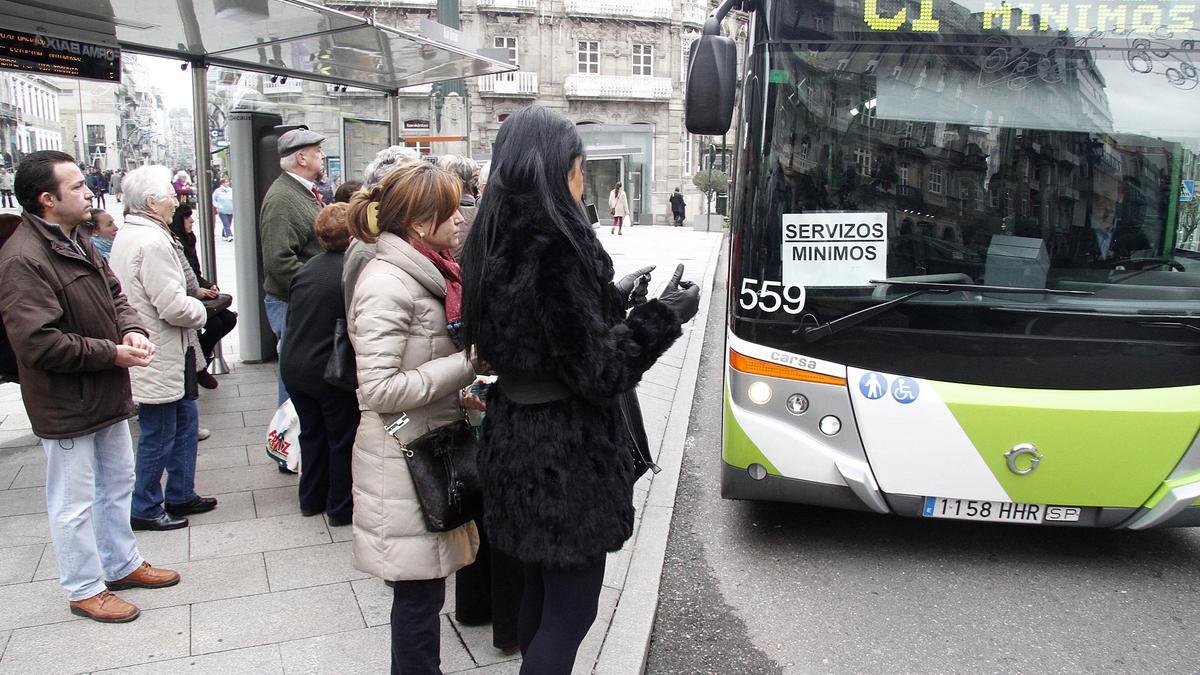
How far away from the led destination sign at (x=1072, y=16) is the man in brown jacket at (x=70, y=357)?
10.9 feet

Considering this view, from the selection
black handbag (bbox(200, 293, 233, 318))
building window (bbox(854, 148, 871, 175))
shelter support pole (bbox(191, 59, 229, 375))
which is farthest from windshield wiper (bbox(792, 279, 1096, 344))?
shelter support pole (bbox(191, 59, 229, 375))

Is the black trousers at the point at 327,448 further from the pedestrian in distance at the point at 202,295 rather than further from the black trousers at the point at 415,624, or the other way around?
the black trousers at the point at 415,624

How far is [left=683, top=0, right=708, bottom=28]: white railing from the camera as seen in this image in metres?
42.2

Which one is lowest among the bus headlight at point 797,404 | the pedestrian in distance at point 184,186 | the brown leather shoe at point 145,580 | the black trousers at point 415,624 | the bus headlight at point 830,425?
the brown leather shoe at point 145,580

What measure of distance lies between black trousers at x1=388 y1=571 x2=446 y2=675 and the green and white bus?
2.10 m

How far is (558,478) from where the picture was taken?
94.9 inches

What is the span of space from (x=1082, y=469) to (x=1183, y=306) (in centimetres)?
82

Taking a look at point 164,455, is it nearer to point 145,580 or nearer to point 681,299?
point 145,580

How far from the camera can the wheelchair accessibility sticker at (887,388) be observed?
13.3 feet

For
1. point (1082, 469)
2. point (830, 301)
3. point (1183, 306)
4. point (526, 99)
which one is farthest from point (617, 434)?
point (526, 99)

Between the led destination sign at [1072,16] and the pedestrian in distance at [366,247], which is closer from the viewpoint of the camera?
the pedestrian in distance at [366,247]

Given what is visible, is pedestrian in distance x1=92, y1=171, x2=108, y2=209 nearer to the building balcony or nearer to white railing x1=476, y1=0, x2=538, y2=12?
the building balcony

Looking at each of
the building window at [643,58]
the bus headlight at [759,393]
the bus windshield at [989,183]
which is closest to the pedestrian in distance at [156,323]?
the bus headlight at [759,393]

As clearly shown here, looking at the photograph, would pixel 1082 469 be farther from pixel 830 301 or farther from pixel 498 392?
pixel 498 392
